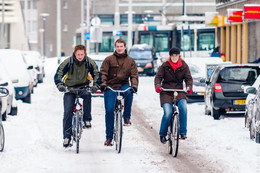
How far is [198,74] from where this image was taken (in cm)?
2495

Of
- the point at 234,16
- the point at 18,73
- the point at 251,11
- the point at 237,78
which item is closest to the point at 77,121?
the point at 237,78

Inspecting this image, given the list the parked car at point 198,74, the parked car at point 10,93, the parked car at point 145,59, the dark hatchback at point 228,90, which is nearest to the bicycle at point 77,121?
the parked car at point 10,93

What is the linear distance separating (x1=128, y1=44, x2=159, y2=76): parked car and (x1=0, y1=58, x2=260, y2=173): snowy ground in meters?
24.7

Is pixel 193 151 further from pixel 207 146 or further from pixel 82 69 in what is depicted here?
pixel 82 69

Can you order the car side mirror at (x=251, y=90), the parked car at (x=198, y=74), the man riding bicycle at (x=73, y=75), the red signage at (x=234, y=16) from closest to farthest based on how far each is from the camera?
the man riding bicycle at (x=73, y=75)
the car side mirror at (x=251, y=90)
the parked car at (x=198, y=74)
the red signage at (x=234, y=16)

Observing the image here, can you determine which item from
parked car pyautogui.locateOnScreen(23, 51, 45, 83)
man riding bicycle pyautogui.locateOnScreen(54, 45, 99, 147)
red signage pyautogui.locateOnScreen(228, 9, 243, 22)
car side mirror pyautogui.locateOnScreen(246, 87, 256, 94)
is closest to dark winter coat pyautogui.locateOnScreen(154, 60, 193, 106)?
man riding bicycle pyautogui.locateOnScreen(54, 45, 99, 147)

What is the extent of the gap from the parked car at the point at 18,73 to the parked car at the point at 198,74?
5267 millimetres

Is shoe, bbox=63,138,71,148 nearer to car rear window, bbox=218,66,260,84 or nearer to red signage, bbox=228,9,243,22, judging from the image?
car rear window, bbox=218,66,260,84

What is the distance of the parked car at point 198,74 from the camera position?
23.8 meters

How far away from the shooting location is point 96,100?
83.0 ft

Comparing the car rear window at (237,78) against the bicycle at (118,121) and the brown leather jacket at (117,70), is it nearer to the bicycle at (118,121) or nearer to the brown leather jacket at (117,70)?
the brown leather jacket at (117,70)

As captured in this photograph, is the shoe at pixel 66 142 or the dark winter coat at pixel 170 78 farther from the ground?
the dark winter coat at pixel 170 78

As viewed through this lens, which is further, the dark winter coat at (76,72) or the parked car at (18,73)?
the parked car at (18,73)

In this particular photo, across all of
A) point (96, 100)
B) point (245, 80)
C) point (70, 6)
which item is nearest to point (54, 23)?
point (70, 6)
